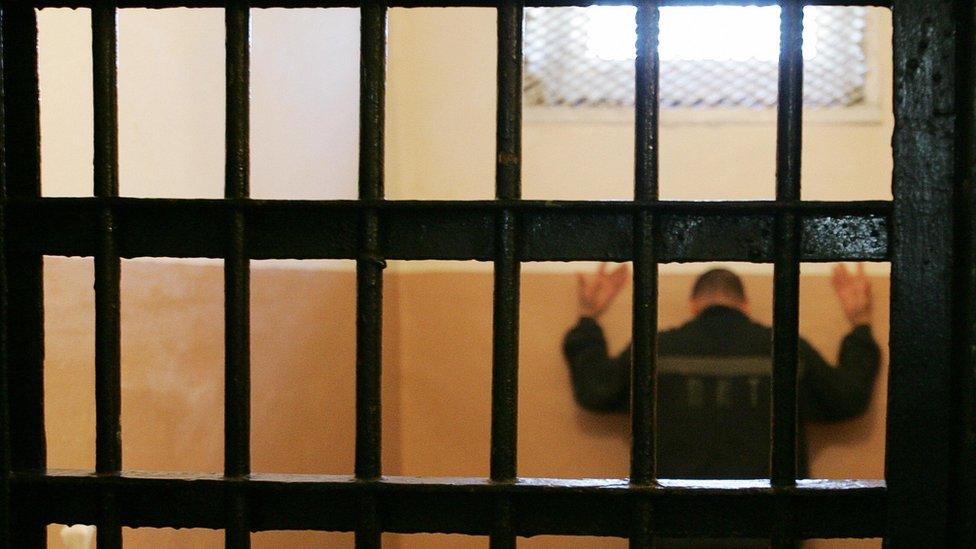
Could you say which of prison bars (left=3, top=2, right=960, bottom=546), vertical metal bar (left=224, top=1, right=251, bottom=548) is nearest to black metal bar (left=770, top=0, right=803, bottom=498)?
prison bars (left=3, top=2, right=960, bottom=546)

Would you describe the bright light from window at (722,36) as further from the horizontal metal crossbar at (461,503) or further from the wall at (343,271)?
the horizontal metal crossbar at (461,503)

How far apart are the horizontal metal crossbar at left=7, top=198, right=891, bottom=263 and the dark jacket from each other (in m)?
1.60

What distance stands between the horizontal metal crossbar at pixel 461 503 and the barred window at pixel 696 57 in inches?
70.8

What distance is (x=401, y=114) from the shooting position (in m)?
2.41

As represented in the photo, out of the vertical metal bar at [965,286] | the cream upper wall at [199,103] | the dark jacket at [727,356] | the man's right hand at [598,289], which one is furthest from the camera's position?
the man's right hand at [598,289]

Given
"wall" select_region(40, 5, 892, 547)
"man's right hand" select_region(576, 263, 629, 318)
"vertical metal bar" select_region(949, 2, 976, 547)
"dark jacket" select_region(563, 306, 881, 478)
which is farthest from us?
"man's right hand" select_region(576, 263, 629, 318)

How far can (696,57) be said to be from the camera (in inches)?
89.7

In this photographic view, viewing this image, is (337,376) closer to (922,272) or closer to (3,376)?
(3,376)

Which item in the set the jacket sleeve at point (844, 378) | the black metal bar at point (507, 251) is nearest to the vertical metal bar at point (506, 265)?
the black metal bar at point (507, 251)

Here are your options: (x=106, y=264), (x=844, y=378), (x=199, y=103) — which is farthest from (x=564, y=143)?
(x=106, y=264)

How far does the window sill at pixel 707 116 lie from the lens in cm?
230

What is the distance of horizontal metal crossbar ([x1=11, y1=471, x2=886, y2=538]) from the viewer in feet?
2.24

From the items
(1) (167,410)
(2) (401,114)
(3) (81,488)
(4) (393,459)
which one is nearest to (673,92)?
(2) (401,114)

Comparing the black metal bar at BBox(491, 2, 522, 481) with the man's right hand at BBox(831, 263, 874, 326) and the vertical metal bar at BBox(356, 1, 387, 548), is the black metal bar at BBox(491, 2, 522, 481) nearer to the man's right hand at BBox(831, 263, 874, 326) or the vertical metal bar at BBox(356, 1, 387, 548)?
the vertical metal bar at BBox(356, 1, 387, 548)
